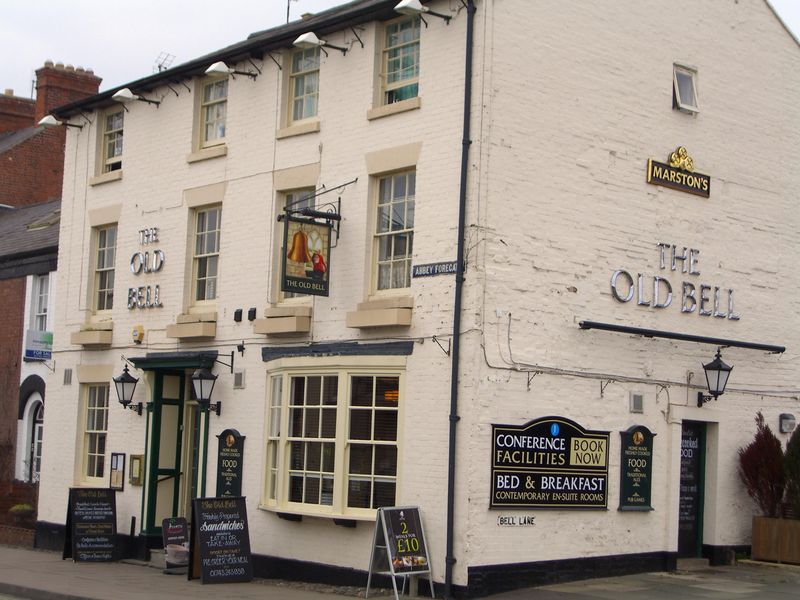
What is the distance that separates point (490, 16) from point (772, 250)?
637cm

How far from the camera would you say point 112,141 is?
72.1ft

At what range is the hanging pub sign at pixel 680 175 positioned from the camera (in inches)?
675

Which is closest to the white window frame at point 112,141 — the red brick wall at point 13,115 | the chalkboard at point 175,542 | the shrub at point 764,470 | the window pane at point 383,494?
the chalkboard at point 175,542

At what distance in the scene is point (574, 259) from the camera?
16.1 meters

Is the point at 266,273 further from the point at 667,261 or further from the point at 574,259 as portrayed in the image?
the point at 667,261

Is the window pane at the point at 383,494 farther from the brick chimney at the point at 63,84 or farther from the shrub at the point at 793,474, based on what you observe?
the brick chimney at the point at 63,84

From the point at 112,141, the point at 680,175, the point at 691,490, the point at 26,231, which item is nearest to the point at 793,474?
the point at 691,490

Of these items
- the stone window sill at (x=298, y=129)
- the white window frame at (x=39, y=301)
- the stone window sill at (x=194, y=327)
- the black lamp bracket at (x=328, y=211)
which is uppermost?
the stone window sill at (x=298, y=129)

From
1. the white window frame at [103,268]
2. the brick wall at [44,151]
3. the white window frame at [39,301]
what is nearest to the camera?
the white window frame at [103,268]

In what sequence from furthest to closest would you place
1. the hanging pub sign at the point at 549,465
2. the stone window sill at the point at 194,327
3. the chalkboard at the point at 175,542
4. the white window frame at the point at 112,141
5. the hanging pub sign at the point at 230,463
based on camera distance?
the white window frame at the point at 112,141, the stone window sill at the point at 194,327, the chalkboard at the point at 175,542, the hanging pub sign at the point at 230,463, the hanging pub sign at the point at 549,465

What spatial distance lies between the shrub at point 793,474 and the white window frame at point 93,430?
11384 mm

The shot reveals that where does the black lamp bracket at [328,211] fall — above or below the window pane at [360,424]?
above

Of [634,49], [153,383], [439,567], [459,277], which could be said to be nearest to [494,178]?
[459,277]

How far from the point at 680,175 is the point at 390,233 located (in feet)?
14.6
